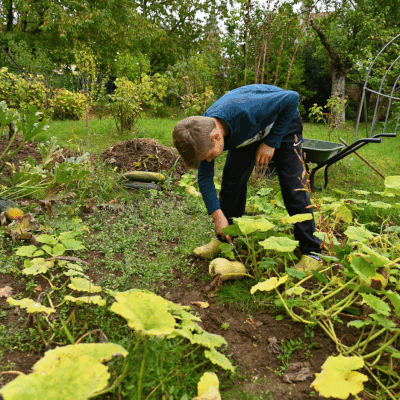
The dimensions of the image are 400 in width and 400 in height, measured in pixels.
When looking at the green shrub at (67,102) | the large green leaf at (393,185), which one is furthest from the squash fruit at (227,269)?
the green shrub at (67,102)

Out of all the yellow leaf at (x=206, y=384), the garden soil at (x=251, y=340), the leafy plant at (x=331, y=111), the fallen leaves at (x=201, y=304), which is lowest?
the garden soil at (x=251, y=340)

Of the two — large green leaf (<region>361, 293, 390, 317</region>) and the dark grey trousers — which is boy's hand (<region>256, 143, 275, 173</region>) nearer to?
the dark grey trousers

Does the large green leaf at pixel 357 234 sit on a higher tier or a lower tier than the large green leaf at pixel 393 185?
lower

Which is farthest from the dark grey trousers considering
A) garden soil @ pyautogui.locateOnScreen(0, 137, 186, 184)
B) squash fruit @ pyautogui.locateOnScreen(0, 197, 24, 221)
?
garden soil @ pyautogui.locateOnScreen(0, 137, 186, 184)

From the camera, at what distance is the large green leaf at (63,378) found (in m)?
0.93

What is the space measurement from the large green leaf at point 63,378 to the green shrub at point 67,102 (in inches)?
286

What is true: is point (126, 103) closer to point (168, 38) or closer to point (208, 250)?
point (208, 250)

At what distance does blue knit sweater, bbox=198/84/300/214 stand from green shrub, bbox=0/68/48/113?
6116mm

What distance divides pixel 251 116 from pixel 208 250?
1.01 m

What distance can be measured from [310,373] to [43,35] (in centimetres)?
1578

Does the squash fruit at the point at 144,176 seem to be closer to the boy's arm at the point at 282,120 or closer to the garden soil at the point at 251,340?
the garden soil at the point at 251,340

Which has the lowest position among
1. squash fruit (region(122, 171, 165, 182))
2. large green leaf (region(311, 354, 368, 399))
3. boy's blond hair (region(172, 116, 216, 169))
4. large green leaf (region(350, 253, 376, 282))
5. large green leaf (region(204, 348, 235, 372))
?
large green leaf (region(204, 348, 235, 372))

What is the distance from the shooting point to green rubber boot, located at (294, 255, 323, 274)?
209 centimetres

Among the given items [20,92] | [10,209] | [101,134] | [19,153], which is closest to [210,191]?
[10,209]
